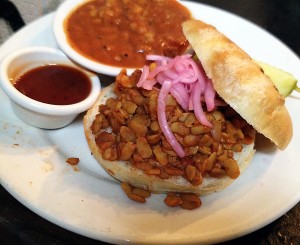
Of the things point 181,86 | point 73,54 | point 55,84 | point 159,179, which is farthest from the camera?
point 73,54

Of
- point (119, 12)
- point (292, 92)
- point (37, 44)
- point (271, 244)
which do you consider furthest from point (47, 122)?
point (292, 92)

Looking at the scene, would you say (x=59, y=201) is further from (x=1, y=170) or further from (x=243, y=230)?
(x=243, y=230)

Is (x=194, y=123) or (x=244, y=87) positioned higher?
(x=244, y=87)

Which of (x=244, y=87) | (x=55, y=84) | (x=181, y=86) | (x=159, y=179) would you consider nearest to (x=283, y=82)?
(x=244, y=87)

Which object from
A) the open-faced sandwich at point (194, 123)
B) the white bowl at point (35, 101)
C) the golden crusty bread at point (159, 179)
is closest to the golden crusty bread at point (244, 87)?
the open-faced sandwich at point (194, 123)

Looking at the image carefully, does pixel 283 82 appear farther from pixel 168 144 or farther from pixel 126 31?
pixel 126 31

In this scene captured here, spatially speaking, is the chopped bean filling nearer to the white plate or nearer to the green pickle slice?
the white plate
